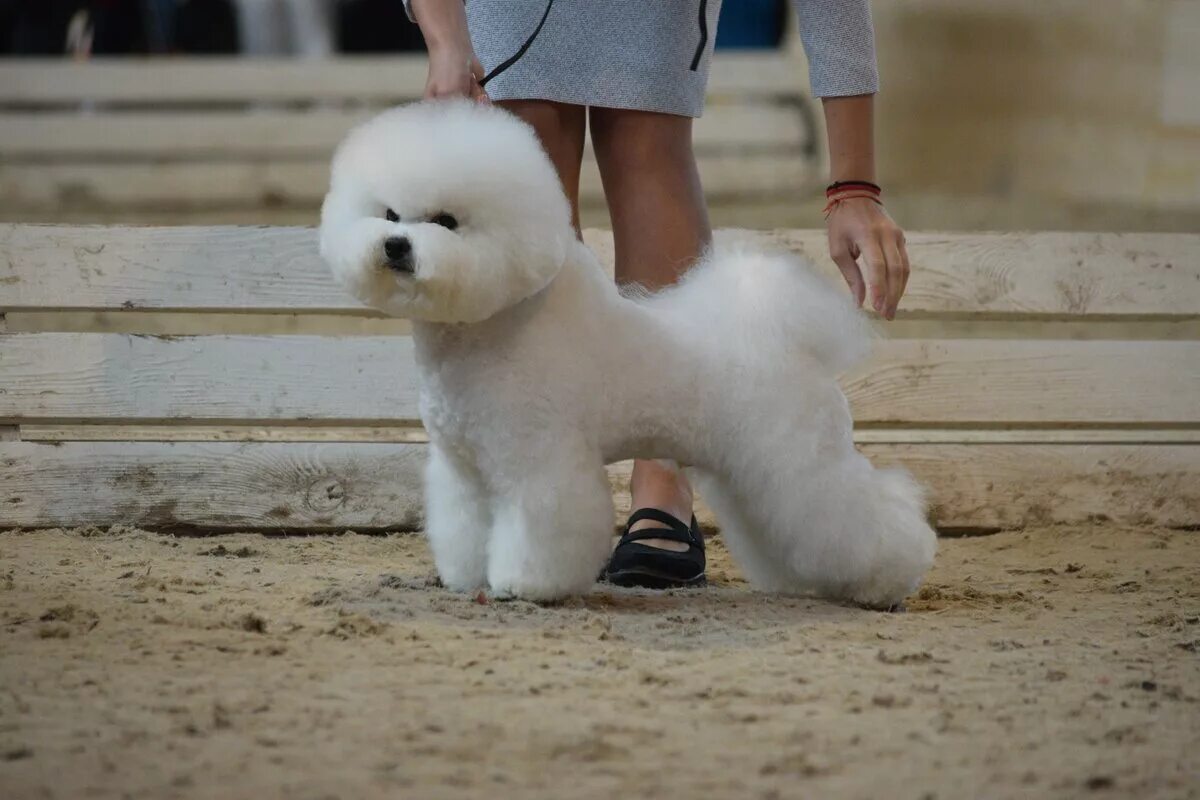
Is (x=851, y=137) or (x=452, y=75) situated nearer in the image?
(x=452, y=75)

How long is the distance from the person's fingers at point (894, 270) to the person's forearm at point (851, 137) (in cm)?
13

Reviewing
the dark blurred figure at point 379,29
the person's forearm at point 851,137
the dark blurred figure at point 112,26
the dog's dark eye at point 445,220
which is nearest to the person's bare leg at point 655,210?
the person's forearm at point 851,137

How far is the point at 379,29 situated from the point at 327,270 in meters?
4.58

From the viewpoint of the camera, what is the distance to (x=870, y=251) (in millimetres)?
1811

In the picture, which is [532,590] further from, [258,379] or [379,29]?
[379,29]

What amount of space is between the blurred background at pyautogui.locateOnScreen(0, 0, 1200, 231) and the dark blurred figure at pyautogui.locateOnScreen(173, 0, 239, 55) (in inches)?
0.6

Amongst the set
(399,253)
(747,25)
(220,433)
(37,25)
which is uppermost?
(747,25)

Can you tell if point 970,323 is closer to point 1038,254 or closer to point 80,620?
point 1038,254

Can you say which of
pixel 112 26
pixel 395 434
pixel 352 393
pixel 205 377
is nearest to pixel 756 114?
pixel 112 26

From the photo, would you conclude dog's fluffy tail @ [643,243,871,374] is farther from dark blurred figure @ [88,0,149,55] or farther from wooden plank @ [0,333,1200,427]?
dark blurred figure @ [88,0,149,55]

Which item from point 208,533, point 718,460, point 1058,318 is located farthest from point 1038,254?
point 208,533

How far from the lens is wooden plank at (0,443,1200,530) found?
8.27 feet

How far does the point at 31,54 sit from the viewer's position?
6449 mm

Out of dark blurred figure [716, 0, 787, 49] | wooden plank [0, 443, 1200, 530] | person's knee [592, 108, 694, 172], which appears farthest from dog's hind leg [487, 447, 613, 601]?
dark blurred figure [716, 0, 787, 49]
